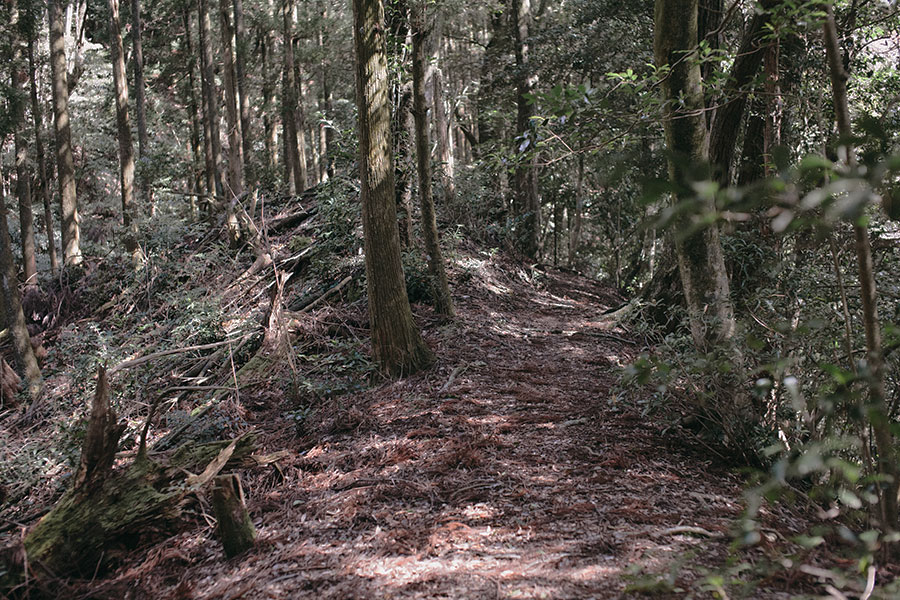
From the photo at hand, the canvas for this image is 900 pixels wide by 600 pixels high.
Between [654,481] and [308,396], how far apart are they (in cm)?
381

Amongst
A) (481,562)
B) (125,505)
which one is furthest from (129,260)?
(481,562)

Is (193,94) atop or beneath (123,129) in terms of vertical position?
atop

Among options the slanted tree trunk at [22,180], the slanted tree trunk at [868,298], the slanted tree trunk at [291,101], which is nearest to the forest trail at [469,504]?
the slanted tree trunk at [868,298]

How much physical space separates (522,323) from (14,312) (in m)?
8.32

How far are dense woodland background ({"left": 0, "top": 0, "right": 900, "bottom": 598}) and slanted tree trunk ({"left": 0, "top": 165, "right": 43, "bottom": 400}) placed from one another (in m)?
0.05

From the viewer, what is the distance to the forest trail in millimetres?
2854

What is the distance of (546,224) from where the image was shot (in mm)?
21594

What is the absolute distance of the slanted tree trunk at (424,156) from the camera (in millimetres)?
7363

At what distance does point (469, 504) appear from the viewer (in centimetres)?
373

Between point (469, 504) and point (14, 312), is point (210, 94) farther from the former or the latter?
point (469, 504)

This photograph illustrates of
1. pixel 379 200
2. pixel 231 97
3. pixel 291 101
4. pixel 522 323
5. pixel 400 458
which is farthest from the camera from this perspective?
pixel 291 101

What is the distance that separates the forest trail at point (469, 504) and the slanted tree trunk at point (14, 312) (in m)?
5.93

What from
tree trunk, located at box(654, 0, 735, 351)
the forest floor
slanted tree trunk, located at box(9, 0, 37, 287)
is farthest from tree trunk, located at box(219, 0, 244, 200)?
tree trunk, located at box(654, 0, 735, 351)

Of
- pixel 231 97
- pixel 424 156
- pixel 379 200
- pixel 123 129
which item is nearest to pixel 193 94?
pixel 231 97
